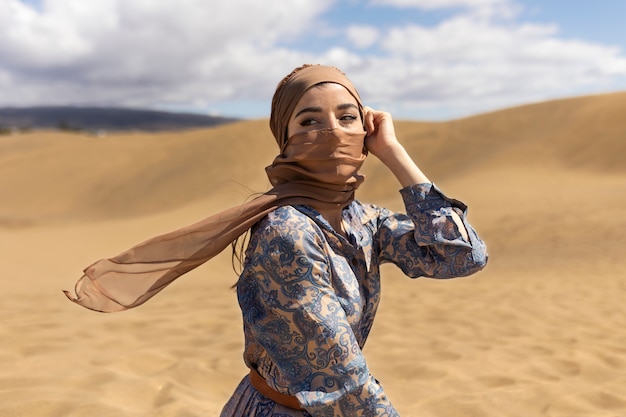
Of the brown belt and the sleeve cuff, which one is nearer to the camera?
the brown belt

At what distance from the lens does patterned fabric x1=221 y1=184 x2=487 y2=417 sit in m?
1.64

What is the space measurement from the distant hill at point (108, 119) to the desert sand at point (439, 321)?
102 m

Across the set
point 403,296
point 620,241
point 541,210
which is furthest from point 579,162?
point 403,296

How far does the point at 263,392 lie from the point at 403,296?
557cm

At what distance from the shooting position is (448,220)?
2002mm

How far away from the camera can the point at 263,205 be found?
5.88 feet

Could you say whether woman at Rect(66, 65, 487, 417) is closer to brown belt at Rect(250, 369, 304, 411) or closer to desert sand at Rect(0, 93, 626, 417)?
brown belt at Rect(250, 369, 304, 411)

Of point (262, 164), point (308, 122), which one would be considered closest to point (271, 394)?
point (308, 122)

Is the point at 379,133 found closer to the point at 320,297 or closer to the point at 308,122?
the point at 308,122

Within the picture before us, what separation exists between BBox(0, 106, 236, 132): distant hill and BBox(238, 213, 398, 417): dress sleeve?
115 metres

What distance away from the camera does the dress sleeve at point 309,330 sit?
1639 mm

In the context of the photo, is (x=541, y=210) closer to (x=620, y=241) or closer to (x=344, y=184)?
(x=620, y=241)

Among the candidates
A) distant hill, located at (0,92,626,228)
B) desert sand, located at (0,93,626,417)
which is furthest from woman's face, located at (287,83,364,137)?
distant hill, located at (0,92,626,228)

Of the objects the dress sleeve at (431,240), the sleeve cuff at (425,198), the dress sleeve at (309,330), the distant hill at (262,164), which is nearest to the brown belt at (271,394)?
the dress sleeve at (309,330)
